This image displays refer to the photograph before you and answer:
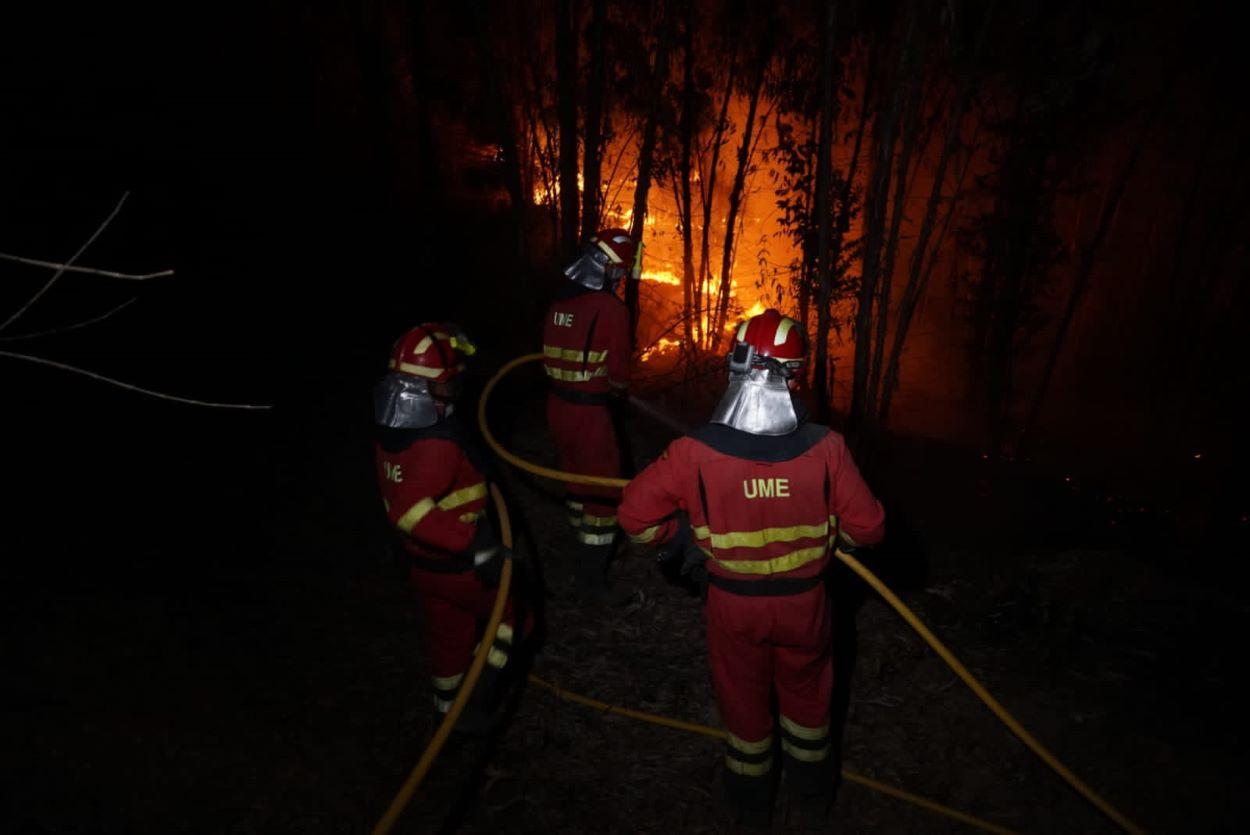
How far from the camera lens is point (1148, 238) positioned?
16438mm

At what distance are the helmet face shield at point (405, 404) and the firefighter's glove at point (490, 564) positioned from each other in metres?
0.64

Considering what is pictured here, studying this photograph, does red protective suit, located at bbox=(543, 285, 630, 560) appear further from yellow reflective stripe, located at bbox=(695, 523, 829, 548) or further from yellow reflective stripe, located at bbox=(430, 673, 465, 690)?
yellow reflective stripe, located at bbox=(695, 523, 829, 548)

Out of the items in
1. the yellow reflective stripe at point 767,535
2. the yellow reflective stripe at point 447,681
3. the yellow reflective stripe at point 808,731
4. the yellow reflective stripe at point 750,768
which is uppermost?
the yellow reflective stripe at point 767,535

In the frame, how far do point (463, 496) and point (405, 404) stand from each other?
0.51 meters

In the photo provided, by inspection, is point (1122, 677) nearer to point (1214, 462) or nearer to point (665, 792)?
point (665, 792)

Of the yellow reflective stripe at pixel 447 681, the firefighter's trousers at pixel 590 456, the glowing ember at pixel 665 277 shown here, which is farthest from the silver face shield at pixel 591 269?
the glowing ember at pixel 665 277

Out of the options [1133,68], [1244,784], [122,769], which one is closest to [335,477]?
[122,769]

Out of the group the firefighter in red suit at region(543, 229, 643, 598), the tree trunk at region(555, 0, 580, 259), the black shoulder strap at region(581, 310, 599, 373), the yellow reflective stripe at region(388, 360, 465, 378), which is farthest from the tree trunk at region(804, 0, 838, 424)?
the yellow reflective stripe at region(388, 360, 465, 378)

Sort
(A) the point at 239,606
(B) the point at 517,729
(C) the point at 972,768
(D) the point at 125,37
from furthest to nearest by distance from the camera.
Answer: (D) the point at 125,37, (A) the point at 239,606, (B) the point at 517,729, (C) the point at 972,768

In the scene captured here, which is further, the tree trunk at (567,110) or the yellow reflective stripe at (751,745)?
the tree trunk at (567,110)

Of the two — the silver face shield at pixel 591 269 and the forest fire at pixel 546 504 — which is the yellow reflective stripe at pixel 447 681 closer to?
the forest fire at pixel 546 504

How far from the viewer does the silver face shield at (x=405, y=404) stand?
317cm

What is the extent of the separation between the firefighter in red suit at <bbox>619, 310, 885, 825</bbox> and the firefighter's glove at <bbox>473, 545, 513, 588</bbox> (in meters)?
0.72

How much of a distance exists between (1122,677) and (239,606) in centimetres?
512
